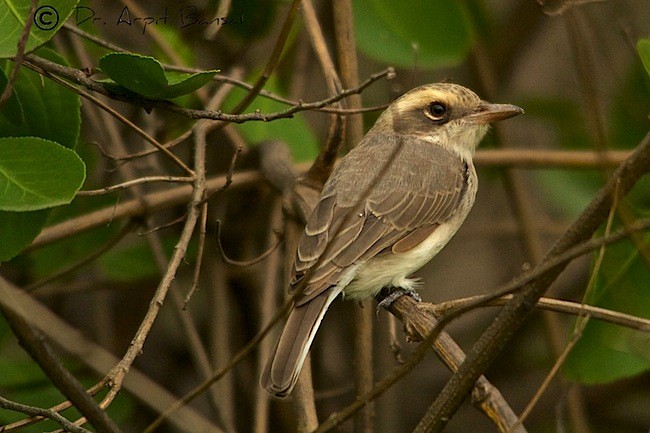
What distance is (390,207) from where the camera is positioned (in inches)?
148

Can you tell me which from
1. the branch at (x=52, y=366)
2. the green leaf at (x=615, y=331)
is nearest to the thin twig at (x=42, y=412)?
the branch at (x=52, y=366)

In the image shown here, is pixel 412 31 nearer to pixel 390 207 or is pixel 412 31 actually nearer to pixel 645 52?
pixel 390 207

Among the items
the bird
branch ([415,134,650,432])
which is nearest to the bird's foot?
the bird

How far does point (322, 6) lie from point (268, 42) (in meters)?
0.42

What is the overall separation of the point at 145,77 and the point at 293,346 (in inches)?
35.1

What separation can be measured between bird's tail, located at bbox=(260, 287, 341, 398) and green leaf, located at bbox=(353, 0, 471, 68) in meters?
1.44

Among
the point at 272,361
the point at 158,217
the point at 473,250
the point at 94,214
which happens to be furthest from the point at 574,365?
the point at 473,250

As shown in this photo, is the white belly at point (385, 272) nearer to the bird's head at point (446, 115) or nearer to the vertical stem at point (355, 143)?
the vertical stem at point (355, 143)

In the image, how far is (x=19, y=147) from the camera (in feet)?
8.68

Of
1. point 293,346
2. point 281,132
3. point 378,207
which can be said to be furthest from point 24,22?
point 281,132

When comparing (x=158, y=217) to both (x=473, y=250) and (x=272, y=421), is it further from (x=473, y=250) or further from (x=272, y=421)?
(x=473, y=250)

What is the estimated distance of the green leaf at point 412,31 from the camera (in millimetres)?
4348

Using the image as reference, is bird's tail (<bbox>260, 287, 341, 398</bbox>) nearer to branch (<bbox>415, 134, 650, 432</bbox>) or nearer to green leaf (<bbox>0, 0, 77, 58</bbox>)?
branch (<bbox>415, 134, 650, 432</bbox>)

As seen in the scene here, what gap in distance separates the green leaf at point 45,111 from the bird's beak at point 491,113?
69.1 inches
